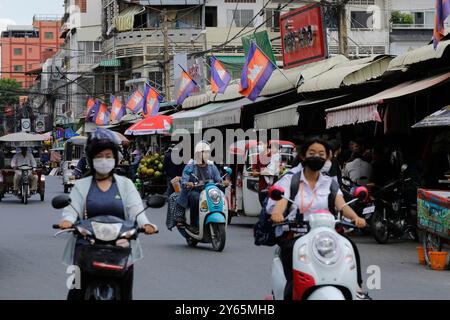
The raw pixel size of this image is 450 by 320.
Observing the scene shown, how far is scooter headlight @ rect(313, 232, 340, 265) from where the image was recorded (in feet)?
23.7

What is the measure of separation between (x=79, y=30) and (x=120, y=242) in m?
80.9

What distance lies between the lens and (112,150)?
27.3ft

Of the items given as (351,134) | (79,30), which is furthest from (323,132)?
(79,30)

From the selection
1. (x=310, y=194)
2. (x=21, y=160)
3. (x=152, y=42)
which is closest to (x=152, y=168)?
(x=21, y=160)

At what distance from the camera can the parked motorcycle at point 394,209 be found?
56.2 ft

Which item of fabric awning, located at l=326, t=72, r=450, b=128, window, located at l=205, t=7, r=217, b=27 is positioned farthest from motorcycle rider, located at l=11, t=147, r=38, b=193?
window, located at l=205, t=7, r=217, b=27

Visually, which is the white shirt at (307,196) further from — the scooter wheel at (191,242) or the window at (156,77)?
the window at (156,77)

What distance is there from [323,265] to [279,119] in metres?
17.8

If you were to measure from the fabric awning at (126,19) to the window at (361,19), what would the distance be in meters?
14.4

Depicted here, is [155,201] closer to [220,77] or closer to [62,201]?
[62,201]

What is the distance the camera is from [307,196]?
8125 mm

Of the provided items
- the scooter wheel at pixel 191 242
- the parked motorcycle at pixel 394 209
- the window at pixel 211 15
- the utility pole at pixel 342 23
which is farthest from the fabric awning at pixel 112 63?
the scooter wheel at pixel 191 242

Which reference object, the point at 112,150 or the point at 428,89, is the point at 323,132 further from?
the point at 112,150

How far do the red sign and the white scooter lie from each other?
19.1 metres
